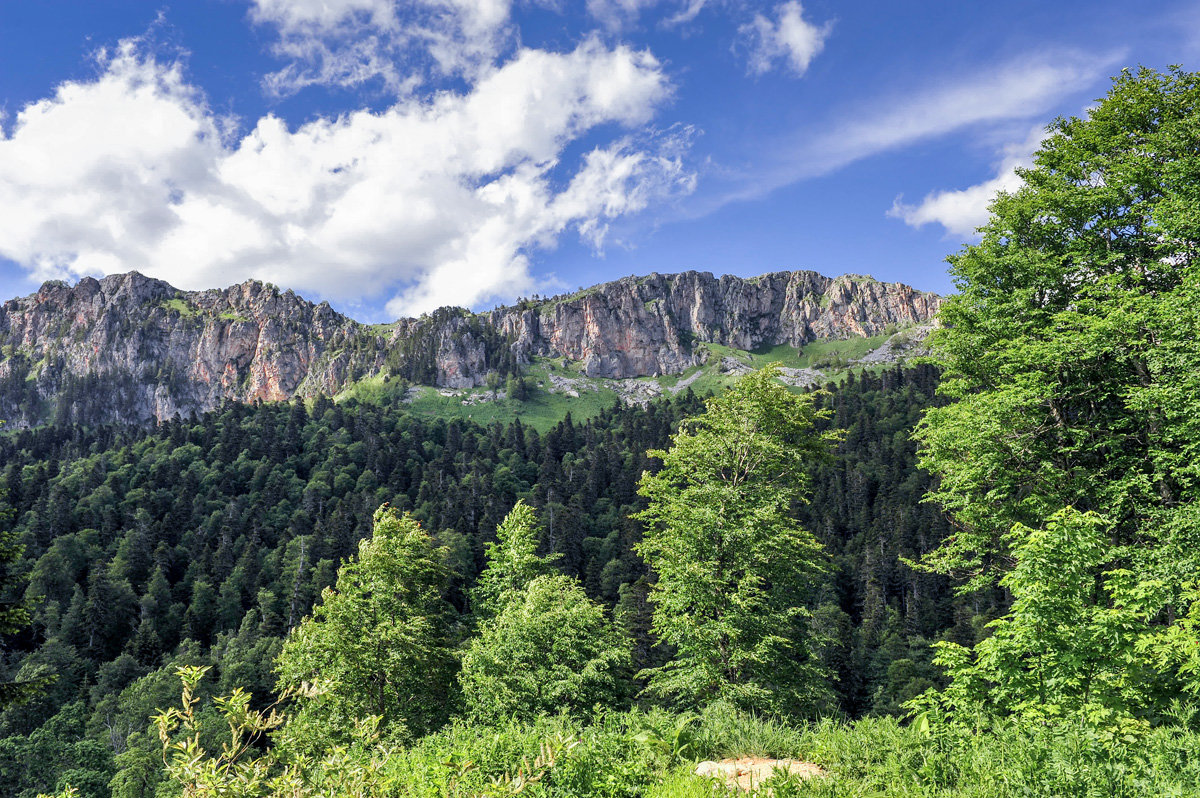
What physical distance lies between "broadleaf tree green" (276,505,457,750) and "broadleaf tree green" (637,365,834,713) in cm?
1068

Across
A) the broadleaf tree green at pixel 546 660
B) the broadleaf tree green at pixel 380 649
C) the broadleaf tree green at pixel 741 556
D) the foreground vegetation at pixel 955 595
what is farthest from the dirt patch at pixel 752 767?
the broadleaf tree green at pixel 380 649

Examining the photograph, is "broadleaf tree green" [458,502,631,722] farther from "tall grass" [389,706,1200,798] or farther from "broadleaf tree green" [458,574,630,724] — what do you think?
"tall grass" [389,706,1200,798]

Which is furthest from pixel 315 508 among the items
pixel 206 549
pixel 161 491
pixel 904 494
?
pixel 904 494

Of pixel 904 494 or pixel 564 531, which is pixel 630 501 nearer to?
pixel 564 531

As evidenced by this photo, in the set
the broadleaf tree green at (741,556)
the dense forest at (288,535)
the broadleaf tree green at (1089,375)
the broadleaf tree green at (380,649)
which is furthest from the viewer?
the dense forest at (288,535)

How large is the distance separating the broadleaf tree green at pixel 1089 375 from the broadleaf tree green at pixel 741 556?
4.61m

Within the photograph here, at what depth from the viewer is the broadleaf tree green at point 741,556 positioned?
60.2ft

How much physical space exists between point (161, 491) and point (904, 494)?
162 metres

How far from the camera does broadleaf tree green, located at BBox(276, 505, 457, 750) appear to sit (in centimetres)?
2214

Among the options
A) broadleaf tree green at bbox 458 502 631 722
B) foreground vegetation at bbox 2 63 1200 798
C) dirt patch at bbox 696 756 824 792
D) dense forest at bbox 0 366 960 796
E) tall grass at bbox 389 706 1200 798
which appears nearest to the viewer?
tall grass at bbox 389 706 1200 798

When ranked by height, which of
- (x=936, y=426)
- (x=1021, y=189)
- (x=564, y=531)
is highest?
(x=1021, y=189)

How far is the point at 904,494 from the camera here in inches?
5025

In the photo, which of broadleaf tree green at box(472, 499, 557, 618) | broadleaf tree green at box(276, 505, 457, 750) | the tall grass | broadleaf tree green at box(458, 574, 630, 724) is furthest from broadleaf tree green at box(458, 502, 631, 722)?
Result: the tall grass

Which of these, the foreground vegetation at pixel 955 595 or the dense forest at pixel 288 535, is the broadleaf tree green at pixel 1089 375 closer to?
the foreground vegetation at pixel 955 595
